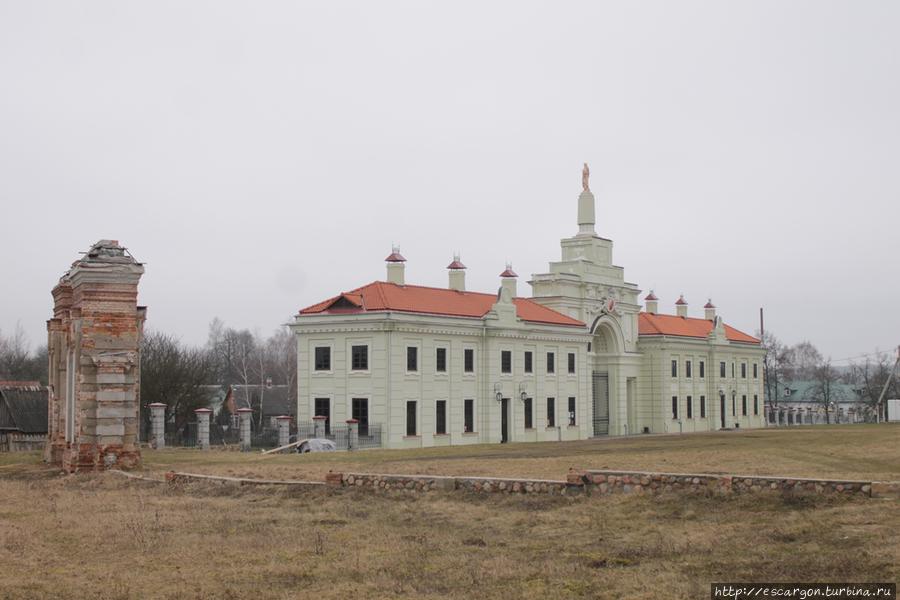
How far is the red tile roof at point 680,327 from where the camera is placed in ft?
219

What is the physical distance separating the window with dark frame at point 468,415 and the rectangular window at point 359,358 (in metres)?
5.79

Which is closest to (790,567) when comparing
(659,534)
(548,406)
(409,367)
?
(659,534)

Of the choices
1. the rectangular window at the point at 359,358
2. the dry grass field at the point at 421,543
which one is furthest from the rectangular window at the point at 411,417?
the dry grass field at the point at 421,543

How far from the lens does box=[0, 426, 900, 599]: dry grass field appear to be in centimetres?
1223

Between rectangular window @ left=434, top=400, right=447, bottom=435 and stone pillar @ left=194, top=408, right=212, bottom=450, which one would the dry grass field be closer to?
stone pillar @ left=194, top=408, right=212, bottom=450

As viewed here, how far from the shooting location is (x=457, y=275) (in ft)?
174

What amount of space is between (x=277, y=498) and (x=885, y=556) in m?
11.1

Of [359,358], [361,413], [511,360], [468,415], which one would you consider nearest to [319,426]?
[361,413]

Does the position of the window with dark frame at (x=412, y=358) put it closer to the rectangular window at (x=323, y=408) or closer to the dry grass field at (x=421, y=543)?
the rectangular window at (x=323, y=408)

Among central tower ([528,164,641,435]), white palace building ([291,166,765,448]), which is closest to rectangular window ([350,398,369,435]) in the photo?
white palace building ([291,166,765,448])

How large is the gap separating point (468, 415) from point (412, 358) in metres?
4.72

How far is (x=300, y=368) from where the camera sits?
46312mm

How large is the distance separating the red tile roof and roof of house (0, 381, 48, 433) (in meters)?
35.6

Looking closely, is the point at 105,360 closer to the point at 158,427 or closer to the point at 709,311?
the point at 158,427
